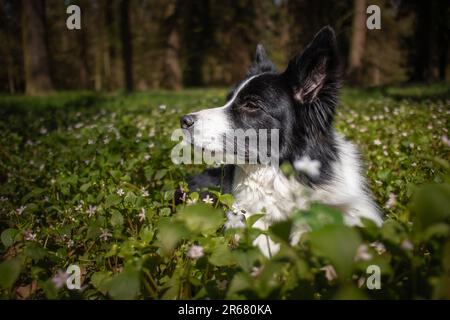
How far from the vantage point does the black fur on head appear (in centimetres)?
279

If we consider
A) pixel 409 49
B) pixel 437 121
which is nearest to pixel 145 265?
pixel 437 121

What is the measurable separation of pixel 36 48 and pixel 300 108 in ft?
52.7

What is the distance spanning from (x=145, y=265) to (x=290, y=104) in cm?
178

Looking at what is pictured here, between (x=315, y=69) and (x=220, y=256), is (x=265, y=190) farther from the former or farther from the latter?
(x=220, y=256)

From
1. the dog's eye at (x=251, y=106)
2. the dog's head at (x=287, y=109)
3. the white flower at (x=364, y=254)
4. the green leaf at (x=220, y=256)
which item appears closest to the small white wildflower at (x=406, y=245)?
the white flower at (x=364, y=254)

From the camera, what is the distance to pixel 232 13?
30.4m

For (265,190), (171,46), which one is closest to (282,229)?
(265,190)

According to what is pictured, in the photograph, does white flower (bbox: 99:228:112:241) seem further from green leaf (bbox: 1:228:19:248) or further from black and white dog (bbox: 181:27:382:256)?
black and white dog (bbox: 181:27:382:256)

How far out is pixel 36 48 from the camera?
15781 millimetres

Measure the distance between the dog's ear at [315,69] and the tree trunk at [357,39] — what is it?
49.1ft

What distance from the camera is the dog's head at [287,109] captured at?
2818mm

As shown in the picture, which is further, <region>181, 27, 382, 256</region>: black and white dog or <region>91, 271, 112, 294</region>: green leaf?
<region>181, 27, 382, 256</region>: black and white dog

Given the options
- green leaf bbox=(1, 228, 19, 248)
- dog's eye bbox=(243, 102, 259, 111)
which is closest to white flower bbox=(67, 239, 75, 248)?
green leaf bbox=(1, 228, 19, 248)
